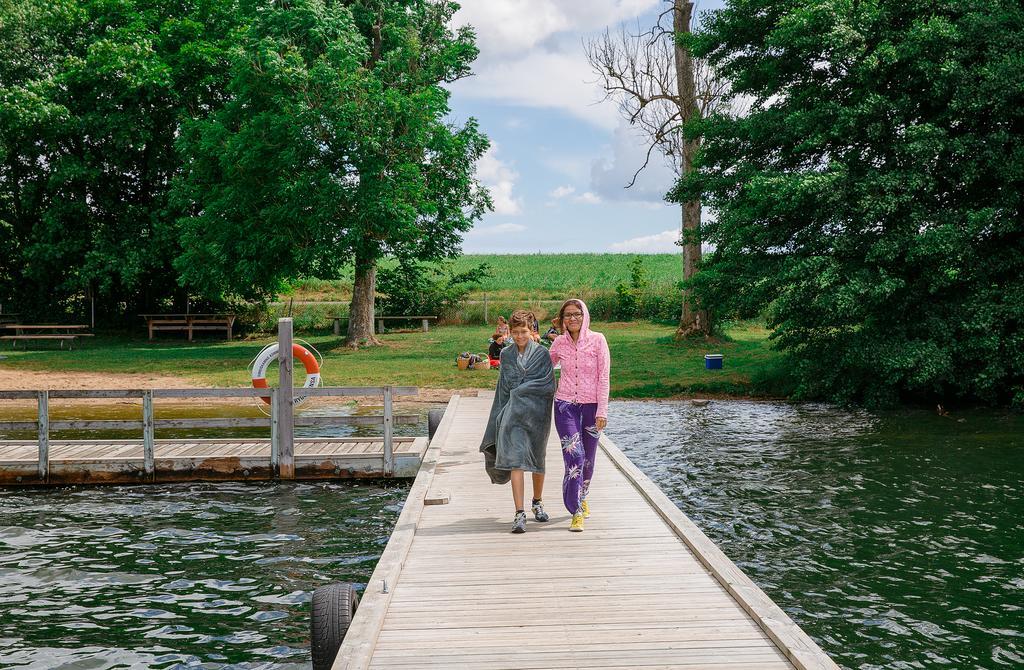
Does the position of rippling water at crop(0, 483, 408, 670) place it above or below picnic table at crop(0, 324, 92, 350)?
below

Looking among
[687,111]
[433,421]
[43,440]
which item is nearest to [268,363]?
[433,421]

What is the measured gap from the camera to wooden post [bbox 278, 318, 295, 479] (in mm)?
12672

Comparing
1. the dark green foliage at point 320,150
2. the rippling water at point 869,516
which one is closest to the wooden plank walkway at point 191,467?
the rippling water at point 869,516

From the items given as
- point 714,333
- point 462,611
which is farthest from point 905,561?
point 714,333

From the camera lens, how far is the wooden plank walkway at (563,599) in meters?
4.91

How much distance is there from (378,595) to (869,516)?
24.2ft

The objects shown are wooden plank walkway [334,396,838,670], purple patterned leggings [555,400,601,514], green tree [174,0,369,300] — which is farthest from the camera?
green tree [174,0,369,300]

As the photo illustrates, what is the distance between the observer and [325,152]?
2945cm

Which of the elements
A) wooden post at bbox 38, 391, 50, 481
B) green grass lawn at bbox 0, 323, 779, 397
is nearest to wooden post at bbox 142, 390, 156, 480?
wooden post at bbox 38, 391, 50, 481

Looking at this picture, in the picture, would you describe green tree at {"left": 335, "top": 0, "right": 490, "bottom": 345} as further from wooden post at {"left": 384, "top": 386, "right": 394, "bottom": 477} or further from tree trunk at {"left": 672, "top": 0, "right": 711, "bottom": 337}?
wooden post at {"left": 384, "top": 386, "right": 394, "bottom": 477}

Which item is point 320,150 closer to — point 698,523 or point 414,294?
point 414,294

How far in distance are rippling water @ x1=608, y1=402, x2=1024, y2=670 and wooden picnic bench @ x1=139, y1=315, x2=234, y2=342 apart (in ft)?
75.8

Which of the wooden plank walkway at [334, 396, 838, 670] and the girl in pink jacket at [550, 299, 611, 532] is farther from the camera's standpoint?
the girl in pink jacket at [550, 299, 611, 532]

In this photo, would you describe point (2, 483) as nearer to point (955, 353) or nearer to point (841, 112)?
point (841, 112)
